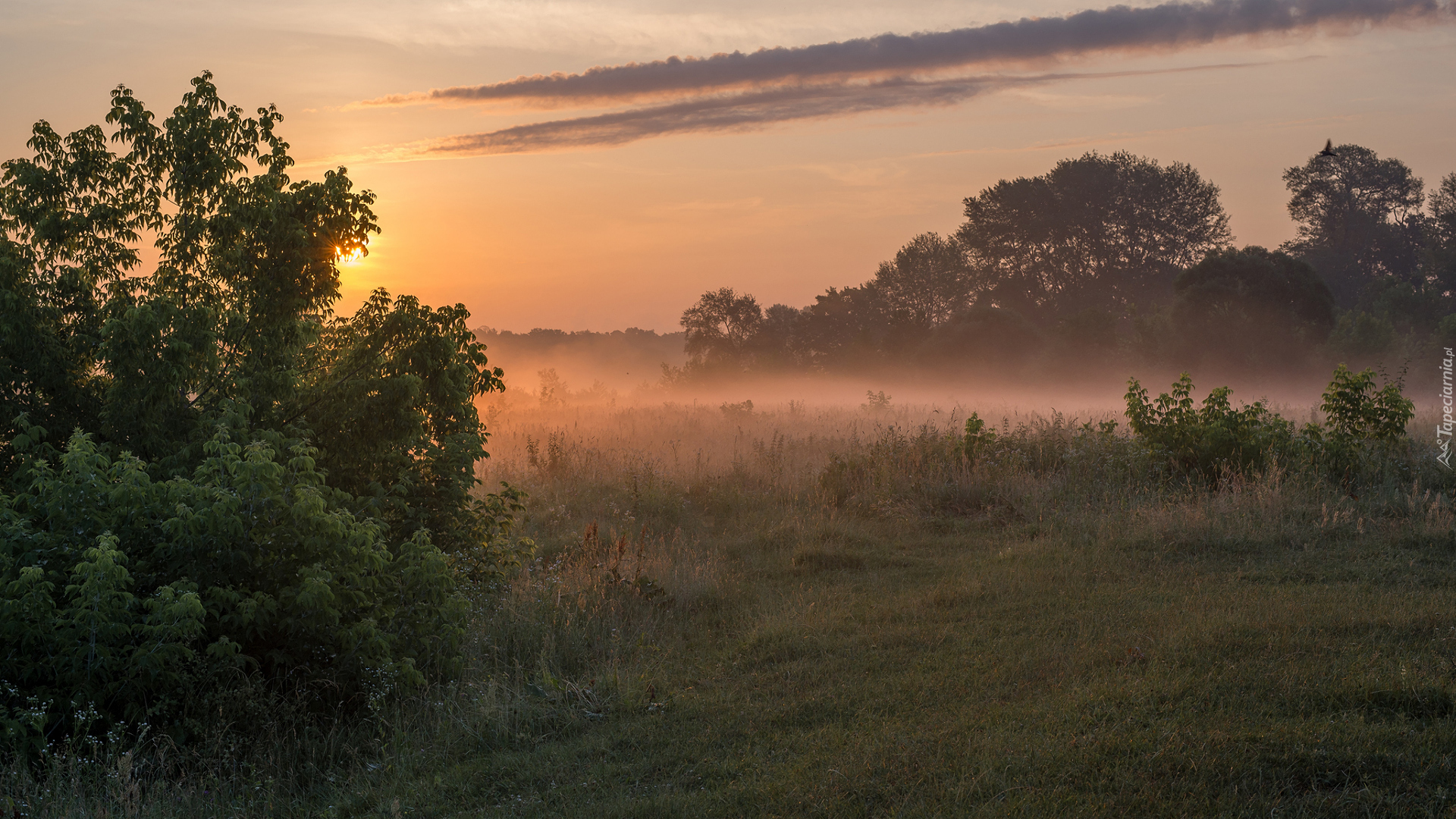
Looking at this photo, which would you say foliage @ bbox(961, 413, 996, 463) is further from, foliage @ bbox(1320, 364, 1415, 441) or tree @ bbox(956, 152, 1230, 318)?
tree @ bbox(956, 152, 1230, 318)

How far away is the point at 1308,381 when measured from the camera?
105ft

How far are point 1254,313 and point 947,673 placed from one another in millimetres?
33768

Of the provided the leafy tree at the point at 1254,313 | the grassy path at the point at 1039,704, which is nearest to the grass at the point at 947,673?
the grassy path at the point at 1039,704

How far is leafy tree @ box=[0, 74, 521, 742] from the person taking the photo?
552cm

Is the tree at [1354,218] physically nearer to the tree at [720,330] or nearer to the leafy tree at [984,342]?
the leafy tree at [984,342]

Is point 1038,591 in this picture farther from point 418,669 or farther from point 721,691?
point 418,669

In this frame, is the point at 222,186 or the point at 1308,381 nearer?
the point at 222,186

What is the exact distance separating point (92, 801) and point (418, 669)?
2.15 meters

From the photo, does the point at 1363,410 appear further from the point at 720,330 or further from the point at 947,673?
the point at 720,330

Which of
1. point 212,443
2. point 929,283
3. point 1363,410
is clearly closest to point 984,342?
point 929,283

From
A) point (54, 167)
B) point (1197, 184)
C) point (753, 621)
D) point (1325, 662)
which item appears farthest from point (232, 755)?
point (1197, 184)

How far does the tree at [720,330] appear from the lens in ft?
162

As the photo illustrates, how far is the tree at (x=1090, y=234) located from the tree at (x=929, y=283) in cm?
108

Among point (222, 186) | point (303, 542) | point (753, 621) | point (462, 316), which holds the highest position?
point (222, 186)
